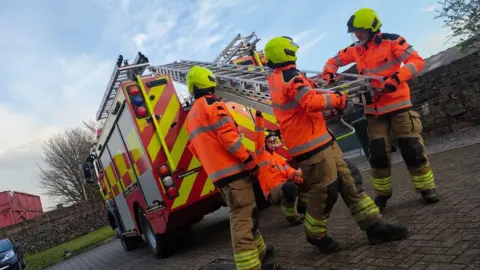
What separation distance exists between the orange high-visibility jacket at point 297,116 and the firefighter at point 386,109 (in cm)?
84

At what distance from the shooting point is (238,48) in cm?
917

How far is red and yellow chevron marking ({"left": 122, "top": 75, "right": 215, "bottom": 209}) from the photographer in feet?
16.9

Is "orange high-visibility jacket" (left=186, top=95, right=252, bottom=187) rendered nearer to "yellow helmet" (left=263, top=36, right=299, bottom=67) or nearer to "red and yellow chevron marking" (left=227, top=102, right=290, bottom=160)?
"yellow helmet" (left=263, top=36, right=299, bottom=67)

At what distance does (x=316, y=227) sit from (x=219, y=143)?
1.16m

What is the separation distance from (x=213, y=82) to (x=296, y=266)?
1925 mm

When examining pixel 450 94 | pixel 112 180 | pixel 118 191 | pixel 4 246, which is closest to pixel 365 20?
pixel 450 94

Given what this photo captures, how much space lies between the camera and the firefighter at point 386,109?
4.18m

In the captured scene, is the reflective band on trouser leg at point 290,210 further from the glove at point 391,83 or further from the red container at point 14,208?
the red container at point 14,208

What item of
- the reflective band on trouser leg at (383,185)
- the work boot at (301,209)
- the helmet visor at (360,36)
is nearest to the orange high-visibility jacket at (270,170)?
the work boot at (301,209)

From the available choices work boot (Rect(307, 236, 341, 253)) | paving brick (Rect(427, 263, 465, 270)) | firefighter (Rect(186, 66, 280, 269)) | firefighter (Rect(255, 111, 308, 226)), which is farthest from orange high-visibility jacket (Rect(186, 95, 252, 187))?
paving brick (Rect(427, 263, 465, 270))

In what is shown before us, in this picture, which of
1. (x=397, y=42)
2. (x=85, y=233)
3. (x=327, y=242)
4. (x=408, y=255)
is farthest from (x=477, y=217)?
(x=85, y=233)

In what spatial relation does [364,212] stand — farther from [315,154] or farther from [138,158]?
[138,158]

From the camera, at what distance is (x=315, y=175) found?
3.46m

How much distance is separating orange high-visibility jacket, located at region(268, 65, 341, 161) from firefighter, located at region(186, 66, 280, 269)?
443mm
